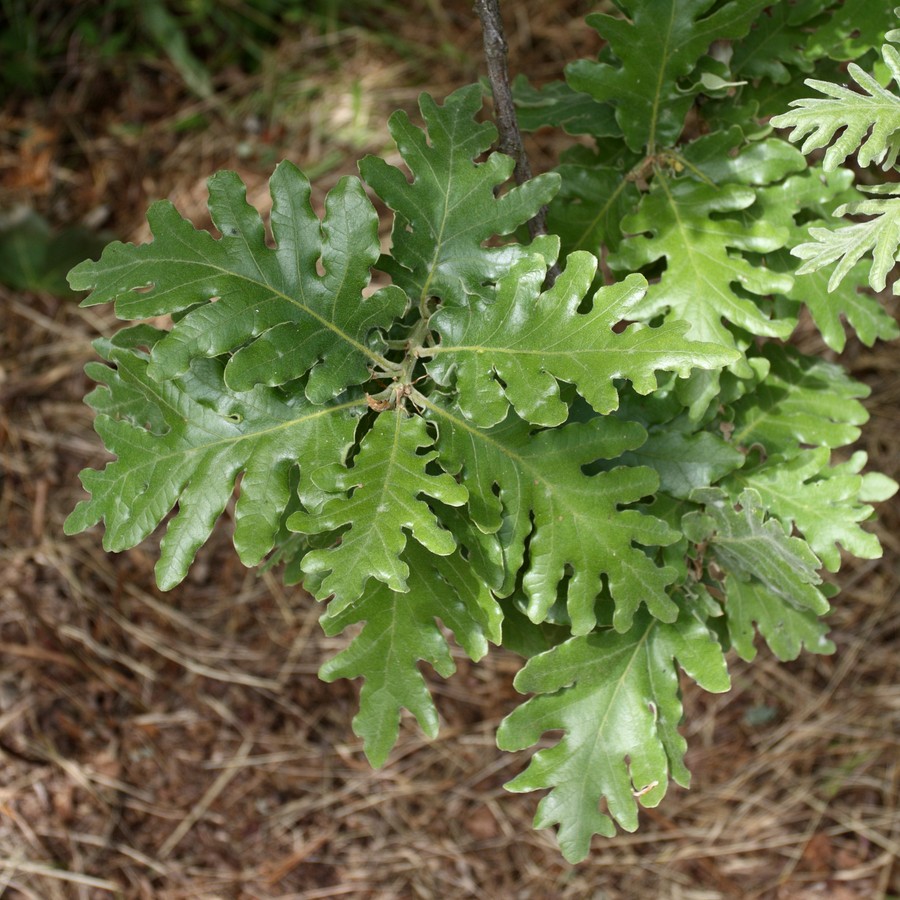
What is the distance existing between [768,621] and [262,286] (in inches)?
49.6

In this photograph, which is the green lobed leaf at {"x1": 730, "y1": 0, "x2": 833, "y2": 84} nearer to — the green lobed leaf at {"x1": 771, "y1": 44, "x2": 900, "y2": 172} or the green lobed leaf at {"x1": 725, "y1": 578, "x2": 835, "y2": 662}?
the green lobed leaf at {"x1": 771, "y1": 44, "x2": 900, "y2": 172}

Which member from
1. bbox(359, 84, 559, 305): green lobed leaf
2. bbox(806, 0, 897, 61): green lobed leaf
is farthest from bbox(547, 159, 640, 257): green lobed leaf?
bbox(806, 0, 897, 61): green lobed leaf

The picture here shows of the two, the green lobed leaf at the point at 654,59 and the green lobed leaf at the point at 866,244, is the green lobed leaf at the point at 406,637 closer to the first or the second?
the green lobed leaf at the point at 866,244

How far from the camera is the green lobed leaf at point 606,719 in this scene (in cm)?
190

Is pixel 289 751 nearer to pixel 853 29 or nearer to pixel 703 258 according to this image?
pixel 703 258

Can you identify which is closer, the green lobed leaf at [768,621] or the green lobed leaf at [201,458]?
the green lobed leaf at [201,458]

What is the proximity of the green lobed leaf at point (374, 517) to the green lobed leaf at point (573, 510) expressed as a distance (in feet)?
0.39

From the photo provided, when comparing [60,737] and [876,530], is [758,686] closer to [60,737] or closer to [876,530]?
[876,530]

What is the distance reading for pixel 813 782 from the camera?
3459 mm

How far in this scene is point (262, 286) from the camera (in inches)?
66.9

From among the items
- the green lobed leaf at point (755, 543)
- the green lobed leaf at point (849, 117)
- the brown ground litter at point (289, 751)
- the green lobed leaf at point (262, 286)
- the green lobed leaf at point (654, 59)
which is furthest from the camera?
the brown ground litter at point (289, 751)

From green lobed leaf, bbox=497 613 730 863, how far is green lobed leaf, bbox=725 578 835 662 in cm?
13

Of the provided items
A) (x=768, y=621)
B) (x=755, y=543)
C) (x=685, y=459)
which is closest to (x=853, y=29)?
(x=685, y=459)

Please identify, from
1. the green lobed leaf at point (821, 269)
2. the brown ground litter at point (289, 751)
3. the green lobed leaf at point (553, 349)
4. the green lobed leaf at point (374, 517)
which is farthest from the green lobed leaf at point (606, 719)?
the brown ground litter at point (289, 751)
